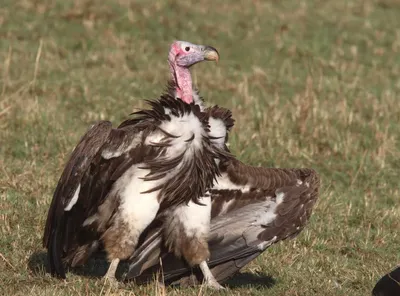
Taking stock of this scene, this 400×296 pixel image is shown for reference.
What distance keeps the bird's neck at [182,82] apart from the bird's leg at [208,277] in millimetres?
1239

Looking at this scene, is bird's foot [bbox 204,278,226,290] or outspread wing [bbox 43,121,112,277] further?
bird's foot [bbox 204,278,226,290]

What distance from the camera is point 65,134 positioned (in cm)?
1078

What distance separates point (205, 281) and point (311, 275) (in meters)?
0.95

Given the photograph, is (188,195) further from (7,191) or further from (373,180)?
(373,180)

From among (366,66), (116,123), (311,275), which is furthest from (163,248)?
(366,66)

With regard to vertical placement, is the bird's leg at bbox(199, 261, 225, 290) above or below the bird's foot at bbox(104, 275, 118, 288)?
below

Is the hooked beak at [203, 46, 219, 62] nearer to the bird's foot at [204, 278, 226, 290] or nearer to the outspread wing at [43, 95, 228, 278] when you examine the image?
the outspread wing at [43, 95, 228, 278]

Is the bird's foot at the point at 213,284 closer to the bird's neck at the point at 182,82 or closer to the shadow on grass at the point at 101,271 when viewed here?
the shadow on grass at the point at 101,271

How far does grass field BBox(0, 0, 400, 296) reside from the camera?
7.95 meters

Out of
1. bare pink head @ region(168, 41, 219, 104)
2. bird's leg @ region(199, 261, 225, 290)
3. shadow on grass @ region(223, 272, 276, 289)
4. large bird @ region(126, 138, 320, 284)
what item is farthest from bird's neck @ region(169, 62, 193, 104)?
shadow on grass @ region(223, 272, 276, 289)

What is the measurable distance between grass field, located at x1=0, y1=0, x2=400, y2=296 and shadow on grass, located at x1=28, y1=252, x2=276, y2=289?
0.9 inches

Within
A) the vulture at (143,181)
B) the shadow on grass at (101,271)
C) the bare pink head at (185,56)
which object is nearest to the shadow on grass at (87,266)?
the shadow on grass at (101,271)

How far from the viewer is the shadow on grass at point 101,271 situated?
24.4 ft

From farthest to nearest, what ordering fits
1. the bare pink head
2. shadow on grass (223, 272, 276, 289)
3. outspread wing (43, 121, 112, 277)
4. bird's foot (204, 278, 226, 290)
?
shadow on grass (223, 272, 276, 289) < the bare pink head < bird's foot (204, 278, 226, 290) < outspread wing (43, 121, 112, 277)
